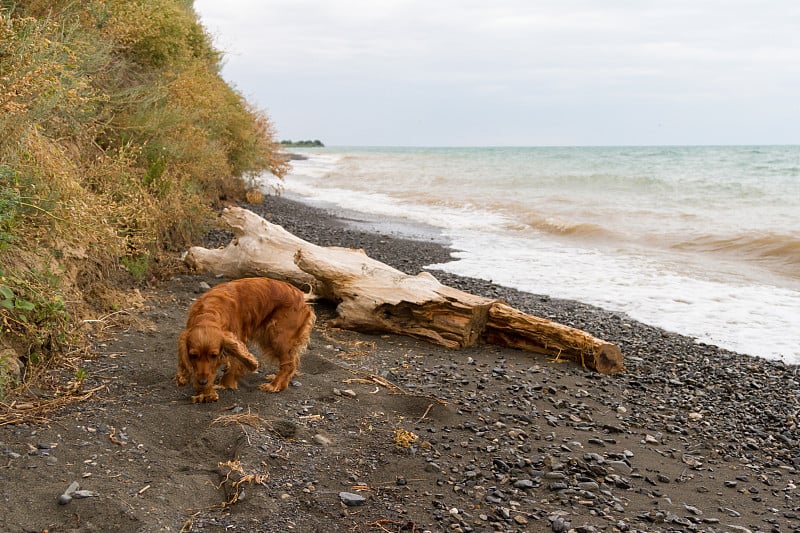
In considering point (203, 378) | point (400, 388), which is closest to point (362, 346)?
point (400, 388)

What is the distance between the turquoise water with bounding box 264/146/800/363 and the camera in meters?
9.79

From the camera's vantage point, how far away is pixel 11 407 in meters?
4.30

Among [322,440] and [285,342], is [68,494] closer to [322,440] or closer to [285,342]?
[322,440]

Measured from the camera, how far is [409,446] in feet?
15.5

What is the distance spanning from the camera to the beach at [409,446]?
377cm

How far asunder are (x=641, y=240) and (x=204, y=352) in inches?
551

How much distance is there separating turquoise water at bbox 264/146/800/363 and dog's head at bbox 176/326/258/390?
6.16m

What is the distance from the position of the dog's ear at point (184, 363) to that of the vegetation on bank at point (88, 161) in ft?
3.24

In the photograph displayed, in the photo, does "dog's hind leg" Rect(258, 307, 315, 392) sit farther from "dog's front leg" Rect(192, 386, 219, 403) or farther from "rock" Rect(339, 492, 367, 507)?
"rock" Rect(339, 492, 367, 507)

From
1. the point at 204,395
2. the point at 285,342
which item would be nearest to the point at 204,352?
the point at 204,395

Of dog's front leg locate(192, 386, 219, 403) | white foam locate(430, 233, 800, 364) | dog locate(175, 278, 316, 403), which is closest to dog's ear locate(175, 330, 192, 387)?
dog locate(175, 278, 316, 403)

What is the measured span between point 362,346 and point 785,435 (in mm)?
3934

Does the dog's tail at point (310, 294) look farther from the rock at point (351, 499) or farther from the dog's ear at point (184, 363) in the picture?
the rock at point (351, 499)

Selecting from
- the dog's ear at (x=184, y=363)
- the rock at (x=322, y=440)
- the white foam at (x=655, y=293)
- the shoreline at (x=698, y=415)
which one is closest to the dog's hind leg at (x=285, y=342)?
the dog's ear at (x=184, y=363)
